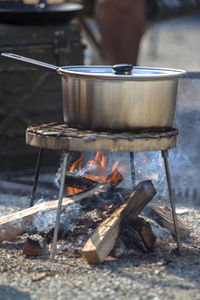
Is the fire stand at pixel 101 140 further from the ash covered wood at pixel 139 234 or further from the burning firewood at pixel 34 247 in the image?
the ash covered wood at pixel 139 234

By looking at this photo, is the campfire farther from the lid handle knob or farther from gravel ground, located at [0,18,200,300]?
the lid handle knob

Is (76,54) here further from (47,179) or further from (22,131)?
(47,179)

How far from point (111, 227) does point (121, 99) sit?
0.62 metres

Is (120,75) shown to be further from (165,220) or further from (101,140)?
(165,220)

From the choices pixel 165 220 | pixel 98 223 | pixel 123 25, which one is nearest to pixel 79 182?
pixel 98 223

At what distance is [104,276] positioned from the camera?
2.48 metres

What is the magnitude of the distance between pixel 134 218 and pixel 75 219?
1.29 feet

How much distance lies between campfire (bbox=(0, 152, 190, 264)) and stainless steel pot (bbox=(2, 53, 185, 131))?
440mm

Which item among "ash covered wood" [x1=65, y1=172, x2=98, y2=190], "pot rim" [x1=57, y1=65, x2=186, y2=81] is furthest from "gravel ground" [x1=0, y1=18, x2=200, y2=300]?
"pot rim" [x1=57, y1=65, x2=186, y2=81]

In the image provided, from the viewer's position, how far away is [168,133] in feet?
8.73

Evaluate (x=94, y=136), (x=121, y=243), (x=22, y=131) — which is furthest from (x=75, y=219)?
(x=22, y=131)

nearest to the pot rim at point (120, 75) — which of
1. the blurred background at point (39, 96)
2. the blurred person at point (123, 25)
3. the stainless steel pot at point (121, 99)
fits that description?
the stainless steel pot at point (121, 99)

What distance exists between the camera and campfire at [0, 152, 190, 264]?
270cm

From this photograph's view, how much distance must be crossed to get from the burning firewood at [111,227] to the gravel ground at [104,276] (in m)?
0.07
